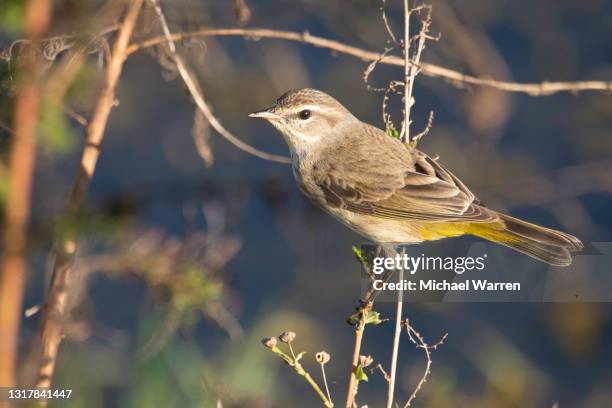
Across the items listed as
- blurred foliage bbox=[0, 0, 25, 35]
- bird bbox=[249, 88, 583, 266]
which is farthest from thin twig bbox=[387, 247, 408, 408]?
blurred foliage bbox=[0, 0, 25, 35]

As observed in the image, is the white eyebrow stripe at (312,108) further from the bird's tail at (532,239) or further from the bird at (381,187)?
the bird's tail at (532,239)

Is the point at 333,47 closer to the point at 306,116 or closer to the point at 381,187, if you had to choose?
the point at 306,116

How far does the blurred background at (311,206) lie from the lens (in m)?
5.52

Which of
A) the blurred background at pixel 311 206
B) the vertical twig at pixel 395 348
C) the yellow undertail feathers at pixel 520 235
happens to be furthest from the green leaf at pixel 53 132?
the yellow undertail feathers at pixel 520 235

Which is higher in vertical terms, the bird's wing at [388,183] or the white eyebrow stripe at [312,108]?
the white eyebrow stripe at [312,108]

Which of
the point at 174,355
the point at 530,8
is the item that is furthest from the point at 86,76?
the point at 530,8

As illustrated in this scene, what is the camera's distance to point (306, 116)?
16.4ft

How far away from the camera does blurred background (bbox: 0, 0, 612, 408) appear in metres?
→ 5.52

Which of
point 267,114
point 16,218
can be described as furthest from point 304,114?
point 16,218

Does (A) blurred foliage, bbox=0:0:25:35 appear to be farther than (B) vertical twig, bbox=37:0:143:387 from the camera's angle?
No

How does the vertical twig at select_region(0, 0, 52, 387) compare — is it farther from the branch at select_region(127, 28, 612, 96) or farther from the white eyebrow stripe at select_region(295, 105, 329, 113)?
the white eyebrow stripe at select_region(295, 105, 329, 113)

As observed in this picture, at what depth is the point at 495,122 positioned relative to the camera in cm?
Answer: 783

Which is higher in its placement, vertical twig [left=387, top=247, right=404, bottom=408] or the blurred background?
the blurred background

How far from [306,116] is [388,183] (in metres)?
0.57
